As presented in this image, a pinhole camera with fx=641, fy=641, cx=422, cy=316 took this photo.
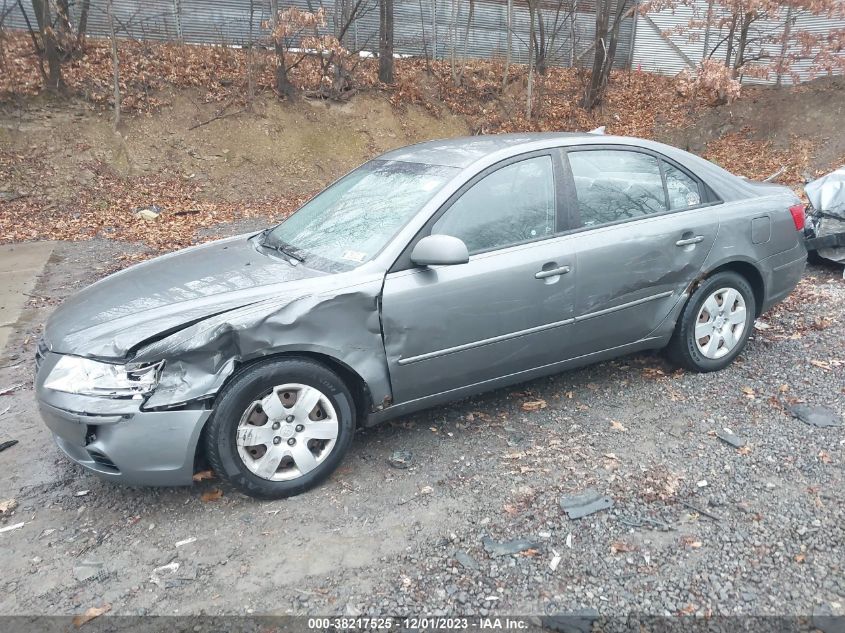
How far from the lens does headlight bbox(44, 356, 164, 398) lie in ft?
9.32

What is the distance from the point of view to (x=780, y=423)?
12.2ft

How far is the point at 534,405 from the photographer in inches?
158

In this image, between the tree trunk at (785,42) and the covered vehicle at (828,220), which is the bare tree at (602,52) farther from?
the covered vehicle at (828,220)

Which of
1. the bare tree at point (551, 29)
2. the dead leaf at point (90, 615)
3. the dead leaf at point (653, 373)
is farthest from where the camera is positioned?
the bare tree at point (551, 29)

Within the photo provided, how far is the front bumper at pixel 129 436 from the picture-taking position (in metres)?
2.82

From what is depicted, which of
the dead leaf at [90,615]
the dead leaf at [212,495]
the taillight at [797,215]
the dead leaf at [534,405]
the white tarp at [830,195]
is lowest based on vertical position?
the dead leaf at [90,615]

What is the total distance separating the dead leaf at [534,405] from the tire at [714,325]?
0.99m

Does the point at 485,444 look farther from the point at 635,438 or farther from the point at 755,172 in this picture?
the point at 755,172

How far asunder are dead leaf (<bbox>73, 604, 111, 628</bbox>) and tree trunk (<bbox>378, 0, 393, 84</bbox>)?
47.9 feet

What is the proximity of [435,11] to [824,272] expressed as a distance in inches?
512

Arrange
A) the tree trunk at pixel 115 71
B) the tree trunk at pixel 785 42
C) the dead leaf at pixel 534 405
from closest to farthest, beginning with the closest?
the dead leaf at pixel 534 405 → the tree trunk at pixel 115 71 → the tree trunk at pixel 785 42

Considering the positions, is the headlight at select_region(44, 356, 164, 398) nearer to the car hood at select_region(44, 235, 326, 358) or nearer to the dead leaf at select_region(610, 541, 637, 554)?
the car hood at select_region(44, 235, 326, 358)

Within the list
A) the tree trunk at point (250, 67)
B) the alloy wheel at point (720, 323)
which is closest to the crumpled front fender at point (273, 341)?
the alloy wheel at point (720, 323)

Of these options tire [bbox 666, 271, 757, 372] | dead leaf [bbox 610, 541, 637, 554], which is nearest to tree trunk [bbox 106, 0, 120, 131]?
tire [bbox 666, 271, 757, 372]
